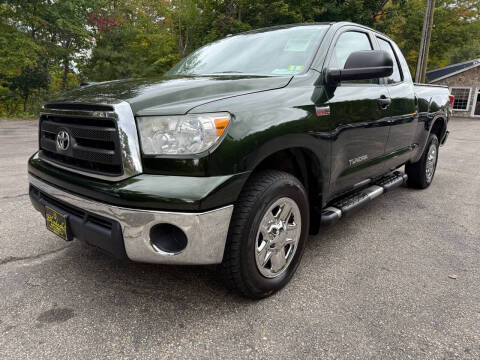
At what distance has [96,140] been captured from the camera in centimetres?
185

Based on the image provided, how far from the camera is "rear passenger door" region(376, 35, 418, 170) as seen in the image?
3348mm

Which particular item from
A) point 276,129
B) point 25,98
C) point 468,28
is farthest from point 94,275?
point 468,28

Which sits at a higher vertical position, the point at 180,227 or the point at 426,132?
the point at 426,132

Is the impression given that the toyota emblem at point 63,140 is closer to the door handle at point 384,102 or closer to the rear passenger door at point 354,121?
the rear passenger door at point 354,121

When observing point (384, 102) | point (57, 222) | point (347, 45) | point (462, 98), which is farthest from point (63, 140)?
point (462, 98)

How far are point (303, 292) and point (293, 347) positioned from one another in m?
0.54

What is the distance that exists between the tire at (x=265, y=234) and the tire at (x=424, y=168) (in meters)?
3.14

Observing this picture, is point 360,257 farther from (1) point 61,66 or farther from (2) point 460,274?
(1) point 61,66

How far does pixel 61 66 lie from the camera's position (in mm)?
22672

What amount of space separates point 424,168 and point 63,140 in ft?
14.7

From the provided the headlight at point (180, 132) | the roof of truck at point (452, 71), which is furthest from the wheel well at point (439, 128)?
the roof of truck at point (452, 71)

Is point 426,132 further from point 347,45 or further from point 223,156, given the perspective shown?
point 223,156

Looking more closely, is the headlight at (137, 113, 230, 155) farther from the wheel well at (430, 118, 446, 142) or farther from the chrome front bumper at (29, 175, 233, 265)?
the wheel well at (430, 118, 446, 142)

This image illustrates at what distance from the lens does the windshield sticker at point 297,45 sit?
2609mm
